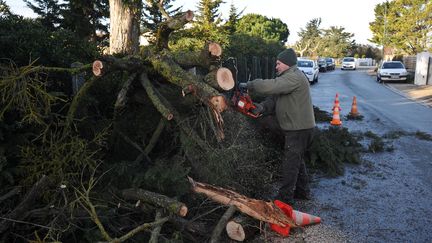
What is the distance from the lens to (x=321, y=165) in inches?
246

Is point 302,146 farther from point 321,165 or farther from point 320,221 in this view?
point 321,165

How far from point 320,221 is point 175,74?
220 centimetres

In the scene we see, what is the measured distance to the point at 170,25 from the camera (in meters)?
5.04

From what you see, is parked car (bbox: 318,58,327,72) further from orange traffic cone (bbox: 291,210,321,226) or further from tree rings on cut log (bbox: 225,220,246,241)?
tree rings on cut log (bbox: 225,220,246,241)

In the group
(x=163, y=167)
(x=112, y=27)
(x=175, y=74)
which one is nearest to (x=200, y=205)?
(x=163, y=167)

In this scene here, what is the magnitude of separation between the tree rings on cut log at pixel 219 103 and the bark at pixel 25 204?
1.58 meters

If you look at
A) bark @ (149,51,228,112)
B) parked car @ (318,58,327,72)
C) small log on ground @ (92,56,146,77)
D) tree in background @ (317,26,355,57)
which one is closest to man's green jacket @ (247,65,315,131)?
bark @ (149,51,228,112)

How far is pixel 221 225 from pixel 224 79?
1.41 metres

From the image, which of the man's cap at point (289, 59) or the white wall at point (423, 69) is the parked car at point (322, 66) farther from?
the man's cap at point (289, 59)

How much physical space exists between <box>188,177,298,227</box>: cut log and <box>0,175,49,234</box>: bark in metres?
1.44

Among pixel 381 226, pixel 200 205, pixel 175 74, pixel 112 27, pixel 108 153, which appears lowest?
pixel 381 226

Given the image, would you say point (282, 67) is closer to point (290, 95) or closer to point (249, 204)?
point (290, 95)

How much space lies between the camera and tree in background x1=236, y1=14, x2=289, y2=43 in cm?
3291

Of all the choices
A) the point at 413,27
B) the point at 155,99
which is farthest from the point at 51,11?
the point at 413,27
